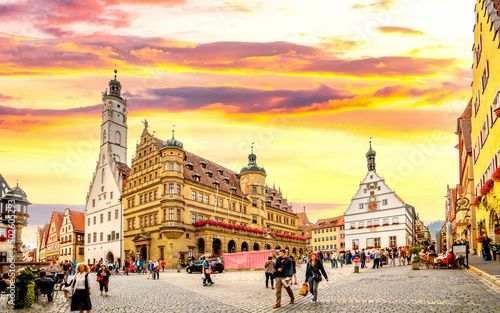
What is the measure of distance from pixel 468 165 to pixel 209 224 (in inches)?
1211

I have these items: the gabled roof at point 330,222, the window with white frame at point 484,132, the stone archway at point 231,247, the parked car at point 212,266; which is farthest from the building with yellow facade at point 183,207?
the gabled roof at point 330,222

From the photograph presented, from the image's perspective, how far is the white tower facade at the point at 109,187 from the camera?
2520 inches

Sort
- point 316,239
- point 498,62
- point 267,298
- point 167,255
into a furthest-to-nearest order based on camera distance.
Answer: point 316,239 < point 167,255 < point 498,62 < point 267,298

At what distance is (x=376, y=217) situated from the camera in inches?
3034

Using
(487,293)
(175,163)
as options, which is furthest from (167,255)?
(487,293)

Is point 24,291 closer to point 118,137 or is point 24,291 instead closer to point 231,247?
point 231,247

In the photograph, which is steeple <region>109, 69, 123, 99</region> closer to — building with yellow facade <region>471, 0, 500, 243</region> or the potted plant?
building with yellow facade <region>471, 0, 500, 243</region>

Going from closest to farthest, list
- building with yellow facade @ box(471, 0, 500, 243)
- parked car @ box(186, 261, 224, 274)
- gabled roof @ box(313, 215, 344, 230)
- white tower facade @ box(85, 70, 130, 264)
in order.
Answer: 1. building with yellow facade @ box(471, 0, 500, 243)
2. parked car @ box(186, 261, 224, 274)
3. white tower facade @ box(85, 70, 130, 264)
4. gabled roof @ box(313, 215, 344, 230)

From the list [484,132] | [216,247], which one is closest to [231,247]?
[216,247]

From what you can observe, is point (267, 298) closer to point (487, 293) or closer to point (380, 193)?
point (487, 293)

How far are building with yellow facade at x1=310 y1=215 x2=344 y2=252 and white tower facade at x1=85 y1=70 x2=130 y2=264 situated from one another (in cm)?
5969

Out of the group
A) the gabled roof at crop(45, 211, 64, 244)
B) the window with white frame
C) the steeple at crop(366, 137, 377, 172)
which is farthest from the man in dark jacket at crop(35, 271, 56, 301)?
the gabled roof at crop(45, 211, 64, 244)

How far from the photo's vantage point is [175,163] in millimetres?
55750

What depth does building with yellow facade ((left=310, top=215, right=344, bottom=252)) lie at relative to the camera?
10956cm
